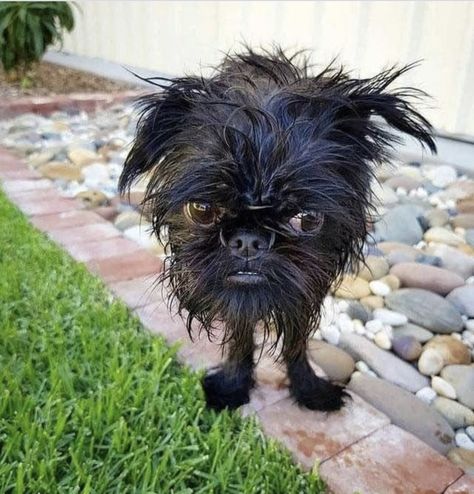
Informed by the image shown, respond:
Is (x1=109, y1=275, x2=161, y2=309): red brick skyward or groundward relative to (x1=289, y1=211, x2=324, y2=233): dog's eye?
groundward

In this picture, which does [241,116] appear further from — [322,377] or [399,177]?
[399,177]

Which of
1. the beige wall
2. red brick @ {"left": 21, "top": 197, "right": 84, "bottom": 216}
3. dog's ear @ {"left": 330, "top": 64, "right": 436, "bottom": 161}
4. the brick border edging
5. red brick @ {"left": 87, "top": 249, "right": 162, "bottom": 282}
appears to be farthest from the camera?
the brick border edging

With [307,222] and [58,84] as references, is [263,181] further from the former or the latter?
[58,84]

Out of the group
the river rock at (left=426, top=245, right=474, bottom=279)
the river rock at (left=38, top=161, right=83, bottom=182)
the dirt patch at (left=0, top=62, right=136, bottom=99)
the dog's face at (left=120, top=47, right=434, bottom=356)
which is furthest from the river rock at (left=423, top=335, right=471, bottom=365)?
the dirt patch at (left=0, top=62, right=136, bottom=99)

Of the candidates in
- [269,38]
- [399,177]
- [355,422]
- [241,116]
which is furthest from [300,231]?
[269,38]

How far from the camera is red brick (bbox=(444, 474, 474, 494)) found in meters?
1.60

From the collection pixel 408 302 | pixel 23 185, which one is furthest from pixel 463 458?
pixel 23 185

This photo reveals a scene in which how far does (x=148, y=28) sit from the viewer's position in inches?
287

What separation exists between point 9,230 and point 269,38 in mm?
3473

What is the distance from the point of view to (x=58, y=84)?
752 cm

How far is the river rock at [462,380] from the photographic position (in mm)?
2148

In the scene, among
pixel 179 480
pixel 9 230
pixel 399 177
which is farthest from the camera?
pixel 399 177

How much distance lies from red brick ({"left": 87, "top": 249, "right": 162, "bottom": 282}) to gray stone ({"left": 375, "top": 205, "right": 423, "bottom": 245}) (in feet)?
4.56

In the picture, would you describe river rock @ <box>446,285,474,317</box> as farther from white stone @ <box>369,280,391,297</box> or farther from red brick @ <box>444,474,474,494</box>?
red brick @ <box>444,474,474,494</box>
